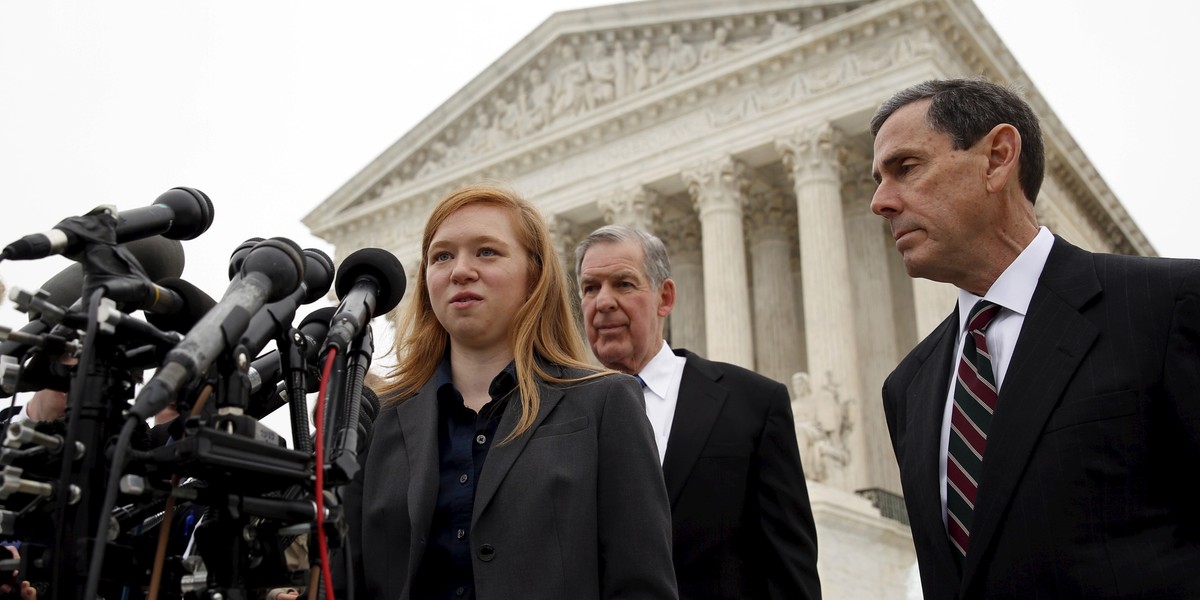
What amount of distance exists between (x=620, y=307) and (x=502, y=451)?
2.16 meters

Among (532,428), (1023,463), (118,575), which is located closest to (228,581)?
(118,575)

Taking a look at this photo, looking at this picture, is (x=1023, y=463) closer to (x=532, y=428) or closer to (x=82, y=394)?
(x=532, y=428)

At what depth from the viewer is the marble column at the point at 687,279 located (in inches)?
1232

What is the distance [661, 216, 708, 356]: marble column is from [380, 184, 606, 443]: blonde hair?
27.8 m

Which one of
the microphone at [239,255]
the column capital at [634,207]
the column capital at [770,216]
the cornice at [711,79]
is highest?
the cornice at [711,79]

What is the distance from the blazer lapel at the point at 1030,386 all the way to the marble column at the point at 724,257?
21200 mm

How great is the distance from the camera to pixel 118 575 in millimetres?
2336

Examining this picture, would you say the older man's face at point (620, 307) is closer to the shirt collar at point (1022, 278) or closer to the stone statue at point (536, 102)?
the shirt collar at point (1022, 278)

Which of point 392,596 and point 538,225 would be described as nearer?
point 392,596

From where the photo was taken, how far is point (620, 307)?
203 inches

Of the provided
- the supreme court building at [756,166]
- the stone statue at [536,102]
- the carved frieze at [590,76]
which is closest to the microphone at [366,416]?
the supreme court building at [756,166]

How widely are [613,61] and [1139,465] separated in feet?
92.1

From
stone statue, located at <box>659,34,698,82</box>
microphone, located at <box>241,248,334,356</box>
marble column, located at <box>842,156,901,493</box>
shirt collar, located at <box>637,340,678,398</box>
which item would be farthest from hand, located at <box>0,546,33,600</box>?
stone statue, located at <box>659,34,698,82</box>

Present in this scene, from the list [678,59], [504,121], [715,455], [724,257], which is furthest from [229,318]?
[504,121]
